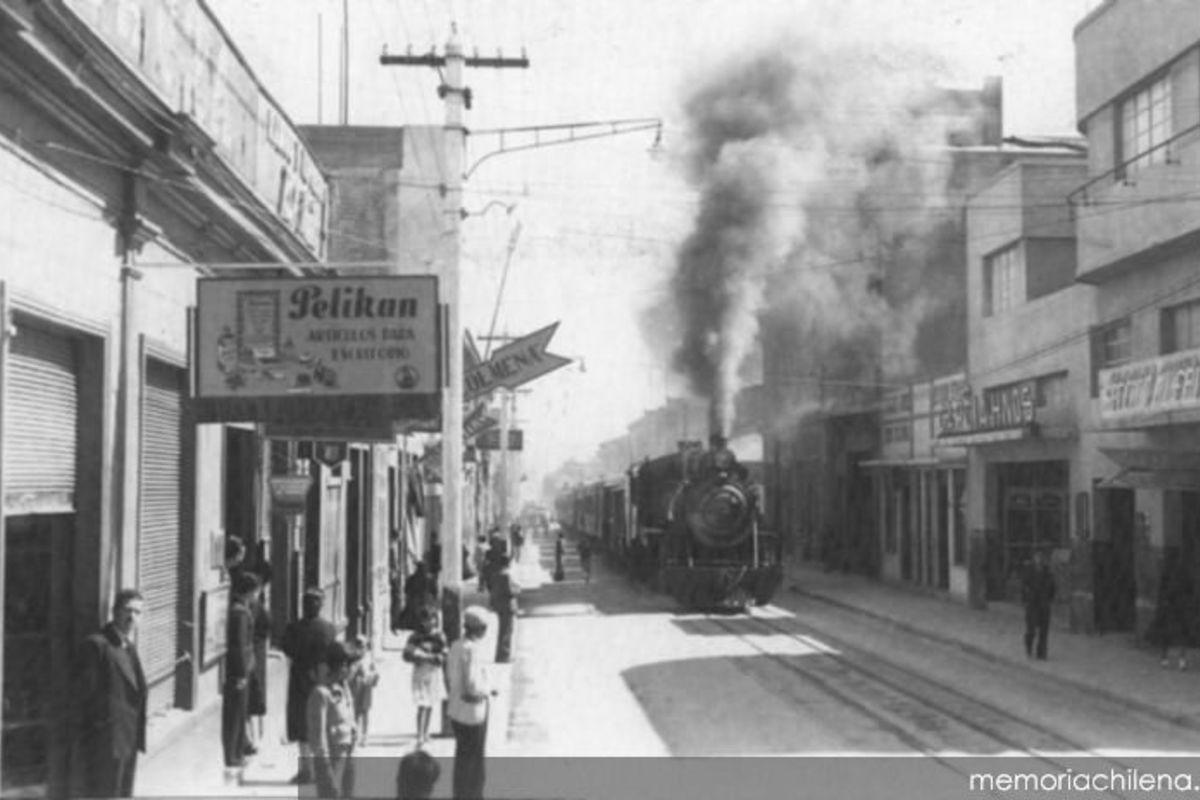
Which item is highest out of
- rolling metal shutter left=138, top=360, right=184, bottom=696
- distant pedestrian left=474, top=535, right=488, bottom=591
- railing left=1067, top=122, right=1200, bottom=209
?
railing left=1067, top=122, right=1200, bottom=209

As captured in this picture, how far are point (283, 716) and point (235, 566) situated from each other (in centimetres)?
176

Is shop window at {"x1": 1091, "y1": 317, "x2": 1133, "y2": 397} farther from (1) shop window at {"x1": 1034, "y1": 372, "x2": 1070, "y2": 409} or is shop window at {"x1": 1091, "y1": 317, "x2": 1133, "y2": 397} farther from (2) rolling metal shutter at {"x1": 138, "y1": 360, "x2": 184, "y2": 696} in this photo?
(2) rolling metal shutter at {"x1": 138, "y1": 360, "x2": 184, "y2": 696}

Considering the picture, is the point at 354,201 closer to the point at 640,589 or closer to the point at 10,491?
the point at 640,589

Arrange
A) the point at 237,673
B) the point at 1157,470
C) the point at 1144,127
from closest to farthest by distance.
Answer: the point at 237,673, the point at 1157,470, the point at 1144,127

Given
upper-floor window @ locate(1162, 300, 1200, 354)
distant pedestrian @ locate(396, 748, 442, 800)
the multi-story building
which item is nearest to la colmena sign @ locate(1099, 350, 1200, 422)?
the multi-story building

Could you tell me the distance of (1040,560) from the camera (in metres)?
18.4

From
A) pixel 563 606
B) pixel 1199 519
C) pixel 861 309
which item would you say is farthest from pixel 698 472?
pixel 861 309

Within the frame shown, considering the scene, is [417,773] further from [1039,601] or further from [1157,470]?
[1157,470]

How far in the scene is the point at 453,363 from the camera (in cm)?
1327

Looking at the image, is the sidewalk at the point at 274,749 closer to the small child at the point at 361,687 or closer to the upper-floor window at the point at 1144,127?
the small child at the point at 361,687

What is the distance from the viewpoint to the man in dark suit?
8.22 meters

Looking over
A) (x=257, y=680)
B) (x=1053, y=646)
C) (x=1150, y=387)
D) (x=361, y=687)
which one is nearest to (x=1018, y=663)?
(x=1053, y=646)

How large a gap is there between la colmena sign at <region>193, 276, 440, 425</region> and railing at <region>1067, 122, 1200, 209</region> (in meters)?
12.0

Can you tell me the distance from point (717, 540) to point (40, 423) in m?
17.7
